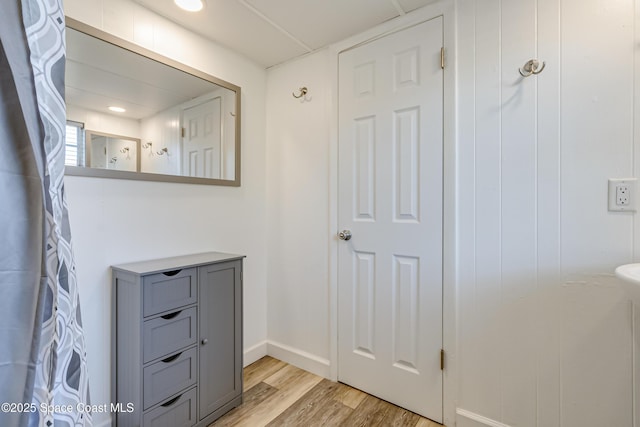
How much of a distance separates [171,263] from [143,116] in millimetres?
789

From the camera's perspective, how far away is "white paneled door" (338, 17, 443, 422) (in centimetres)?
155

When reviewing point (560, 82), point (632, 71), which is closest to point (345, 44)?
point (560, 82)

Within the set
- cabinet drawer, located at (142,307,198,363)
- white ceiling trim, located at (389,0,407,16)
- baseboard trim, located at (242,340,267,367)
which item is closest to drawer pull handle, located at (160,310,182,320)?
cabinet drawer, located at (142,307,198,363)

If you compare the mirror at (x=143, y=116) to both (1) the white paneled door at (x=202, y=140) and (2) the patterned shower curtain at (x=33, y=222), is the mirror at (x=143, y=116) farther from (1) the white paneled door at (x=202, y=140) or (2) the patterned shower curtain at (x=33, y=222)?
(2) the patterned shower curtain at (x=33, y=222)

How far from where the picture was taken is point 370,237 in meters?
1.77

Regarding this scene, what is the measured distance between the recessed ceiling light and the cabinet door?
1.36 metres

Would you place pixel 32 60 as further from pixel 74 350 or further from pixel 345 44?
pixel 345 44

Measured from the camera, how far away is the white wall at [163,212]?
4.56 ft

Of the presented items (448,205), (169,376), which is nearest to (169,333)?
(169,376)

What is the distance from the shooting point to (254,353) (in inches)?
85.9

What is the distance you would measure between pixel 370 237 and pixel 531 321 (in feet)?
2.79

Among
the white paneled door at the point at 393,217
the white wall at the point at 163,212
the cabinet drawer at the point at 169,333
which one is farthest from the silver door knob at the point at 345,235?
the cabinet drawer at the point at 169,333

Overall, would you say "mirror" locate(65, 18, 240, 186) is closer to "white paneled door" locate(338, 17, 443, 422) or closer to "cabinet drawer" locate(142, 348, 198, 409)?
"white paneled door" locate(338, 17, 443, 422)

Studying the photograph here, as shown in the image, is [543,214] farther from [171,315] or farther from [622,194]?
[171,315]
